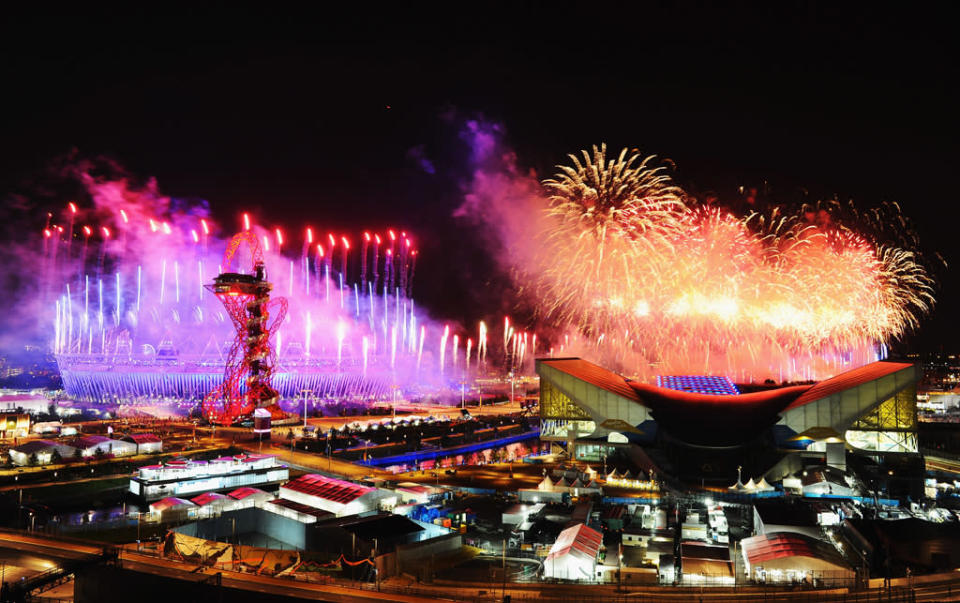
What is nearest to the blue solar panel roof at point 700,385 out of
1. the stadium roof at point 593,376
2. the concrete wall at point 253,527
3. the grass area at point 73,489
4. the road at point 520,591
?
the stadium roof at point 593,376

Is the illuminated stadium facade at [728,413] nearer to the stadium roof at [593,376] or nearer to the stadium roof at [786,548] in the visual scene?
the stadium roof at [593,376]

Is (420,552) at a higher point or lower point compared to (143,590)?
higher

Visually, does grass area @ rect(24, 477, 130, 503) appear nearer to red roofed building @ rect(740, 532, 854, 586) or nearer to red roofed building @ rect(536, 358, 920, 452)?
red roofed building @ rect(536, 358, 920, 452)

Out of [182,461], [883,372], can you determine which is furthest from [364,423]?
[883,372]

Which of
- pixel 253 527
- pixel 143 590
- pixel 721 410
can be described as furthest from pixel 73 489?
pixel 721 410

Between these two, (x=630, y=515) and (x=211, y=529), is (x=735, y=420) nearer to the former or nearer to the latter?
(x=630, y=515)

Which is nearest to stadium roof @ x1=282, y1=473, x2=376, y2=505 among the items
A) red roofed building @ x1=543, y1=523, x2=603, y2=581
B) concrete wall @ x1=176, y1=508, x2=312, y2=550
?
concrete wall @ x1=176, y1=508, x2=312, y2=550

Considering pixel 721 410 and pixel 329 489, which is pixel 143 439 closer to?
pixel 329 489
